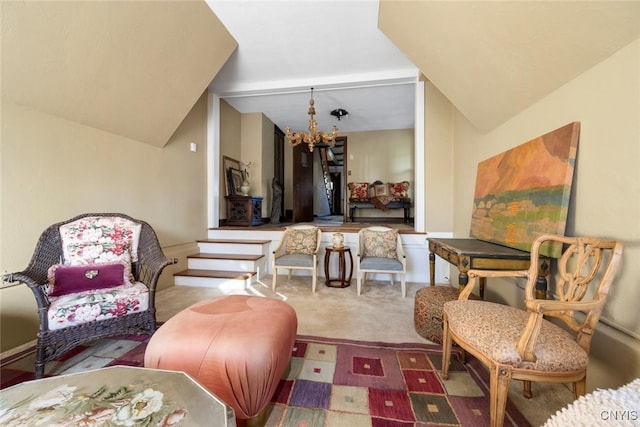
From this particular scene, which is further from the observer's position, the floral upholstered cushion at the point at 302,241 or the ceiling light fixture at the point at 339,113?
the ceiling light fixture at the point at 339,113

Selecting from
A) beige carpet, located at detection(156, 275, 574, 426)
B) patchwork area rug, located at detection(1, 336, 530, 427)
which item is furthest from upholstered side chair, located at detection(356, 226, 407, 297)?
patchwork area rug, located at detection(1, 336, 530, 427)

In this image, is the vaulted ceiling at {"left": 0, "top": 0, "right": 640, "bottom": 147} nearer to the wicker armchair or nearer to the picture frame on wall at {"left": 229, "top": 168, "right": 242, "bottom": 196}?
the wicker armchair

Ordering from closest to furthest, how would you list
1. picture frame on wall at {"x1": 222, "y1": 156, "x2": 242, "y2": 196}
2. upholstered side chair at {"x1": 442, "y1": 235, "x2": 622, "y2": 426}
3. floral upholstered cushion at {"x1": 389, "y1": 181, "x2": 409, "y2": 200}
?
upholstered side chair at {"x1": 442, "y1": 235, "x2": 622, "y2": 426} < picture frame on wall at {"x1": 222, "y1": 156, "x2": 242, "y2": 196} < floral upholstered cushion at {"x1": 389, "y1": 181, "x2": 409, "y2": 200}

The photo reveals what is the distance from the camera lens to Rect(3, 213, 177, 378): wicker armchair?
1.42m

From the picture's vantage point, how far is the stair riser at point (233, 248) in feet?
12.1

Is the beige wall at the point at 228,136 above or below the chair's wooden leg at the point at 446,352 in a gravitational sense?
above

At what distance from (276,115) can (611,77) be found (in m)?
4.97

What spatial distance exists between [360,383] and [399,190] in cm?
472

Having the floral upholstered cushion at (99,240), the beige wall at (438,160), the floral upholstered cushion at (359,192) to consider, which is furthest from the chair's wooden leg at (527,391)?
the floral upholstered cushion at (359,192)

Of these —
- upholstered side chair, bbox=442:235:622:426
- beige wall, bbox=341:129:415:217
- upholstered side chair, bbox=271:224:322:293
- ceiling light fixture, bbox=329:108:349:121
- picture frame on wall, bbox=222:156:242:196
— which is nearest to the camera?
upholstered side chair, bbox=442:235:622:426

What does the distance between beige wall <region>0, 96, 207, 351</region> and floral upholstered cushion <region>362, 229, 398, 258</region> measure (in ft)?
8.91

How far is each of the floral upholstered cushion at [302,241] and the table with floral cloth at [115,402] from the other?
2.50 metres

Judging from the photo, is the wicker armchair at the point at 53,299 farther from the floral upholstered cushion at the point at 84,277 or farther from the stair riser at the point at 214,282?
the stair riser at the point at 214,282

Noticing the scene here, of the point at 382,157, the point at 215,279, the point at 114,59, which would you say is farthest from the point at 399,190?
the point at 114,59
